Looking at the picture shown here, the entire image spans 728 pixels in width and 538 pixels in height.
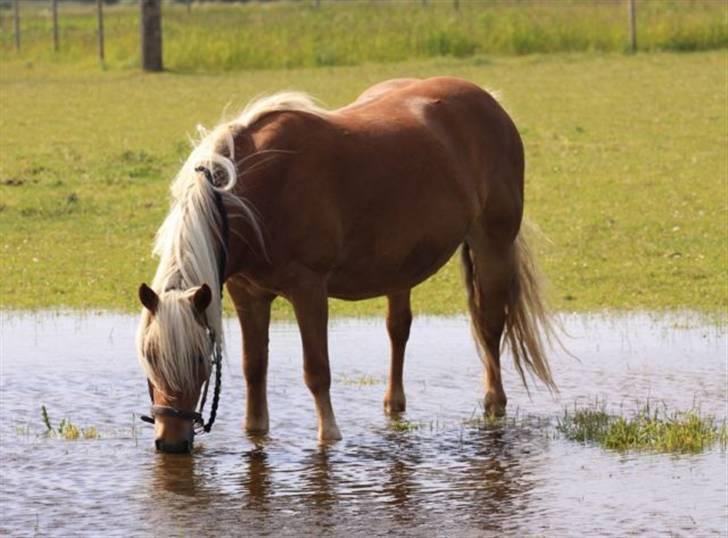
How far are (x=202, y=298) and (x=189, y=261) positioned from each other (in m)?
0.23

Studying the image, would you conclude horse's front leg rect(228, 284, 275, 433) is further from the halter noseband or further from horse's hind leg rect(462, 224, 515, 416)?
horse's hind leg rect(462, 224, 515, 416)

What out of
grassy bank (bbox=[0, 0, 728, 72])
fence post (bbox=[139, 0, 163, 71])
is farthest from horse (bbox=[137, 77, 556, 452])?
grassy bank (bbox=[0, 0, 728, 72])

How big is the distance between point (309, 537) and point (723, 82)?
769 inches

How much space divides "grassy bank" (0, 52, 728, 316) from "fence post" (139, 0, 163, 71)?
1.13 m

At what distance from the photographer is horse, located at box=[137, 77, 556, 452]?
7152 mm

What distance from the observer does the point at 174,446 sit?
7.13 metres

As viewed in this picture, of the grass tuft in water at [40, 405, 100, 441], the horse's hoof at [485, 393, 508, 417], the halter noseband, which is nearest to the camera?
the halter noseband

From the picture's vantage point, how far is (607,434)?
7.90 m

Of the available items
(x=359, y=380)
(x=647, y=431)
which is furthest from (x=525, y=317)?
(x=647, y=431)

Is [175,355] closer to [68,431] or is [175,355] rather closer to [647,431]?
[68,431]

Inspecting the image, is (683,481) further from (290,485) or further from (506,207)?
(506,207)

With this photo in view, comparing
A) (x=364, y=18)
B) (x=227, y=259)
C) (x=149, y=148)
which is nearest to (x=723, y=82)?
(x=149, y=148)

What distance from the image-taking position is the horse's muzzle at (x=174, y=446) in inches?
281

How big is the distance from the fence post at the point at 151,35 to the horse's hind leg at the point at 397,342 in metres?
22.0
